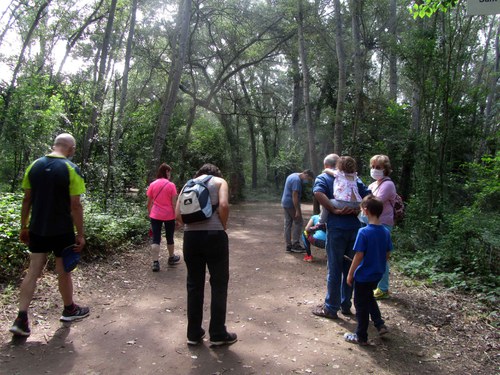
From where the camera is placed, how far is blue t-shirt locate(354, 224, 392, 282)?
3.80 meters

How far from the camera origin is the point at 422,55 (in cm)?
888

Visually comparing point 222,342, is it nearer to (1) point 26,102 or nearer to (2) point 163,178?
(2) point 163,178

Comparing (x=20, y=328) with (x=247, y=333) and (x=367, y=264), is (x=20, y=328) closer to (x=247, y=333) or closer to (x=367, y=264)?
(x=247, y=333)

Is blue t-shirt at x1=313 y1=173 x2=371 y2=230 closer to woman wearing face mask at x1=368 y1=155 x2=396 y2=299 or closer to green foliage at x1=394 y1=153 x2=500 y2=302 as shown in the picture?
woman wearing face mask at x1=368 y1=155 x2=396 y2=299

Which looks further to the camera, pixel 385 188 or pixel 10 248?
pixel 10 248

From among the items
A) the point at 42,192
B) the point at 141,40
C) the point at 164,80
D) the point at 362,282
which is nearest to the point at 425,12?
the point at 362,282

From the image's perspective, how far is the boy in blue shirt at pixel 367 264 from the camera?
3.82 m

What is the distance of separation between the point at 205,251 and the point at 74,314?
197 cm

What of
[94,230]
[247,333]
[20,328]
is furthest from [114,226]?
[247,333]

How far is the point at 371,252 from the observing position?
3.84 metres

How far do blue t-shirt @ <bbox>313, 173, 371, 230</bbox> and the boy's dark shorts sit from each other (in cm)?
300

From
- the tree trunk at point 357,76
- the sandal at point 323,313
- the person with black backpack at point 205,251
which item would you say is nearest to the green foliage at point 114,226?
the person with black backpack at point 205,251

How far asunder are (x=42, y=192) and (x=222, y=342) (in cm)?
251

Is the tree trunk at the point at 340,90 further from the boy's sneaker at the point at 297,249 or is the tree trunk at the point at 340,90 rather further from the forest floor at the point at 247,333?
the forest floor at the point at 247,333
